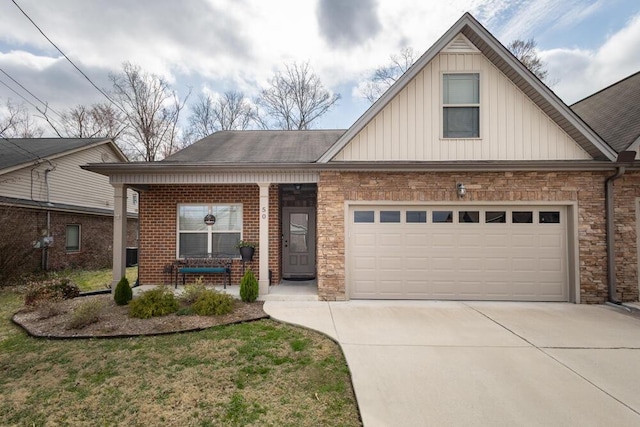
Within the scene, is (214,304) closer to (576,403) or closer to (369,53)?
(576,403)

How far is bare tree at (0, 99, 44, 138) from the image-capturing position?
20.6 m

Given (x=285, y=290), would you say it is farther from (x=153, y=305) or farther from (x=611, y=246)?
(x=611, y=246)

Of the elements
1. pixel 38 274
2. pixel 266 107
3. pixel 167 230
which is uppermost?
pixel 266 107

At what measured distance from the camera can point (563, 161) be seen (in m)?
6.89

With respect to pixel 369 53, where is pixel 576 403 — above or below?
below

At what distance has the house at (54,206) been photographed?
10.7 meters

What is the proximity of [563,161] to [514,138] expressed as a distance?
1128 mm

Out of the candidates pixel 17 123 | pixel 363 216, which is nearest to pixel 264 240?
pixel 363 216

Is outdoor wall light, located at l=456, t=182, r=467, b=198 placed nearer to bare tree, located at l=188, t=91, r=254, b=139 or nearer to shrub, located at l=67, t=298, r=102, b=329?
shrub, located at l=67, t=298, r=102, b=329

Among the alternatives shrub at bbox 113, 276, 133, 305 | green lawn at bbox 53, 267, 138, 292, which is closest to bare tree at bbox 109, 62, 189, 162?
green lawn at bbox 53, 267, 138, 292

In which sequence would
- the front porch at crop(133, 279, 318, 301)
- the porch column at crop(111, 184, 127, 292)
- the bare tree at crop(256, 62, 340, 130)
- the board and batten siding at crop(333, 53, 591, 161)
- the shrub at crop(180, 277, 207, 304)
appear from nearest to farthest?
1. the shrub at crop(180, 277, 207, 304)
2. the board and batten siding at crop(333, 53, 591, 161)
3. the front porch at crop(133, 279, 318, 301)
4. the porch column at crop(111, 184, 127, 292)
5. the bare tree at crop(256, 62, 340, 130)


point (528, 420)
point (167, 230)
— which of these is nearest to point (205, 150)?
point (167, 230)

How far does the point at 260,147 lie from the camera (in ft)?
31.8

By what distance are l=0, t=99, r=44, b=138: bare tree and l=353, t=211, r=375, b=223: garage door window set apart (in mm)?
25572
